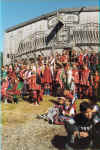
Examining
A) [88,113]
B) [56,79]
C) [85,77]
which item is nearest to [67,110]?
[88,113]

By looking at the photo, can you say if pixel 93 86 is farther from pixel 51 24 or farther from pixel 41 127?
pixel 51 24

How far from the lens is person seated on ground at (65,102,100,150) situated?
3439mm

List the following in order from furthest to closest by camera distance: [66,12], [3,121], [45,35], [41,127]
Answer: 1. [45,35]
2. [66,12]
3. [3,121]
4. [41,127]

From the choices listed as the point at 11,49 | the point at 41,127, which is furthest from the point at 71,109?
the point at 11,49

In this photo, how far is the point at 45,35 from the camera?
1441cm

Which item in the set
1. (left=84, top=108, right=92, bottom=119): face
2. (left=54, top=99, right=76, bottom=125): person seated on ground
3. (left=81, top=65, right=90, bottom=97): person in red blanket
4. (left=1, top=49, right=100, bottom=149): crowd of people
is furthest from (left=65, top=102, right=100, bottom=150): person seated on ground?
(left=81, top=65, right=90, bottom=97): person in red blanket

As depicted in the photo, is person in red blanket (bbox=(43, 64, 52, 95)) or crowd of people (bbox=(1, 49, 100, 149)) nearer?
crowd of people (bbox=(1, 49, 100, 149))

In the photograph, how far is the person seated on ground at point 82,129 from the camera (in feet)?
11.3

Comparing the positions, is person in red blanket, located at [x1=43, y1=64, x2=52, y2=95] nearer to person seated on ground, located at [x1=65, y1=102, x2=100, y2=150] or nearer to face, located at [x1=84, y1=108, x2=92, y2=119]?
person seated on ground, located at [x1=65, y1=102, x2=100, y2=150]

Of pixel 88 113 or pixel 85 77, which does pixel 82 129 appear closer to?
pixel 88 113

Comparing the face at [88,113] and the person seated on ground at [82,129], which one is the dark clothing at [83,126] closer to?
the person seated on ground at [82,129]

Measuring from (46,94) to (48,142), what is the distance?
5.29 metres

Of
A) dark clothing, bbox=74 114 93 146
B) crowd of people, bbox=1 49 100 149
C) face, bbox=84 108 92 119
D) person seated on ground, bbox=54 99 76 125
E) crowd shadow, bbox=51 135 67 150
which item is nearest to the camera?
face, bbox=84 108 92 119

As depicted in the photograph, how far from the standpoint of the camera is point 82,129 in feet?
11.9
